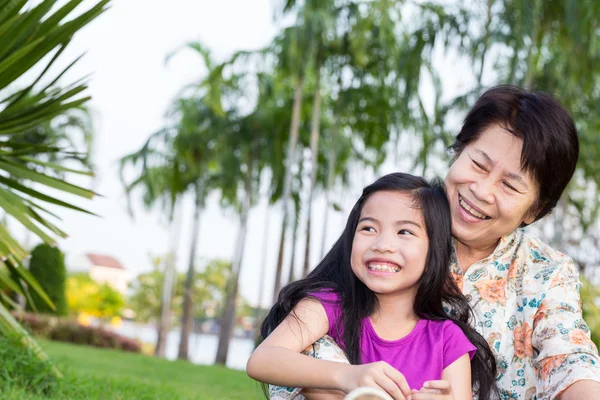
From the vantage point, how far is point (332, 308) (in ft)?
8.63

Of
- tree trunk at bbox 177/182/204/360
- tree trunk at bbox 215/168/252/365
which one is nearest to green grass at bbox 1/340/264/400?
tree trunk at bbox 215/168/252/365

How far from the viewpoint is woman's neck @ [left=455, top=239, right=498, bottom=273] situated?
3023mm

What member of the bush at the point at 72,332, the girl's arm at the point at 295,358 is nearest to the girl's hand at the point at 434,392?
the girl's arm at the point at 295,358

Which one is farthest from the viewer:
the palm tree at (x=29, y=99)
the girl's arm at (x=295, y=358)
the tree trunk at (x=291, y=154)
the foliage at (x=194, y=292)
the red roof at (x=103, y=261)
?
the red roof at (x=103, y=261)

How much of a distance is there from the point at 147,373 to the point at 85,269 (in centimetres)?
8175

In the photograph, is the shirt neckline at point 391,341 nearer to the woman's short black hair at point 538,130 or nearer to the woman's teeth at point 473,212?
the woman's teeth at point 473,212

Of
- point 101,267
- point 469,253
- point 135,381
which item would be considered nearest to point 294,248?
point 135,381

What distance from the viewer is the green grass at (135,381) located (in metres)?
4.82

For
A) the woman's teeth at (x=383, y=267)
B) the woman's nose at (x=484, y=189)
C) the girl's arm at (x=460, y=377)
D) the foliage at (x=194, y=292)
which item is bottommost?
the foliage at (x=194, y=292)

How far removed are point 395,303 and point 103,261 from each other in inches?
3809

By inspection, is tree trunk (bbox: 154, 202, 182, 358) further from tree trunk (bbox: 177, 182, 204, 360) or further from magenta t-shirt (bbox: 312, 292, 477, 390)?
magenta t-shirt (bbox: 312, 292, 477, 390)

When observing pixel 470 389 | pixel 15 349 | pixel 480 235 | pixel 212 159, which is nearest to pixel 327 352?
pixel 470 389

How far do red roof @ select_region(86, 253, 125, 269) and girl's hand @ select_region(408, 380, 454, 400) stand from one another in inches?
3760

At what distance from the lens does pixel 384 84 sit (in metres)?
21.1
